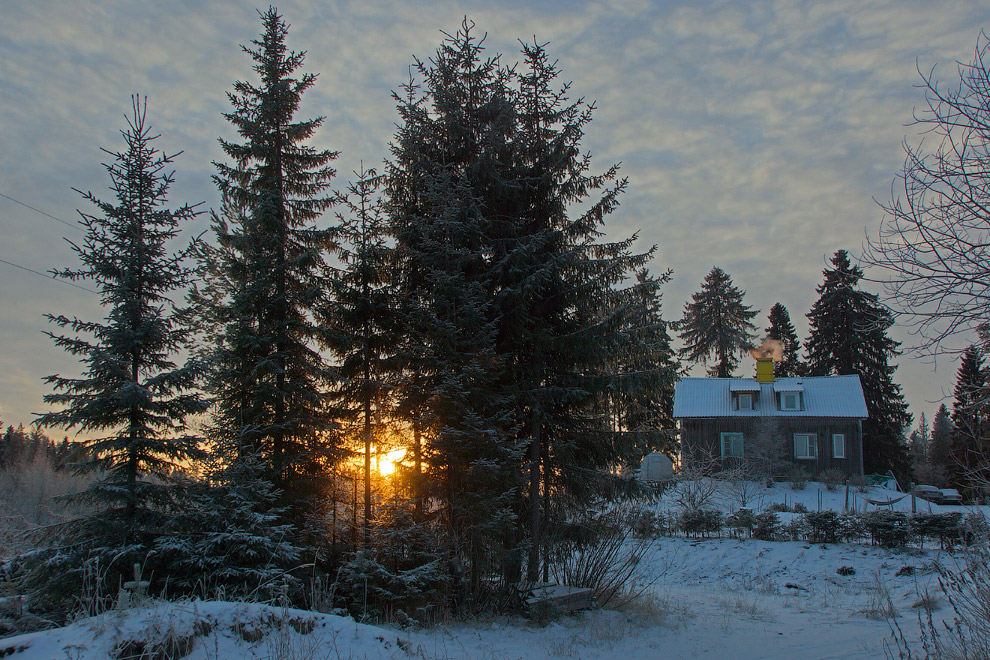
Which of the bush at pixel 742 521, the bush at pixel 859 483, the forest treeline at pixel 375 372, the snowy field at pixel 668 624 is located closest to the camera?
the snowy field at pixel 668 624

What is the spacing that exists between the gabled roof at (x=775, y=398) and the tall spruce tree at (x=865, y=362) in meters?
3.83

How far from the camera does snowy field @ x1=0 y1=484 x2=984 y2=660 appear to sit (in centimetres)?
496

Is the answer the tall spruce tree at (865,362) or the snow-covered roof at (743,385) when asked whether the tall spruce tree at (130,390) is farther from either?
the tall spruce tree at (865,362)

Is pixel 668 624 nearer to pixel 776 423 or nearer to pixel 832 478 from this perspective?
pixel 832 478

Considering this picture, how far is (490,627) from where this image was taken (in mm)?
10047

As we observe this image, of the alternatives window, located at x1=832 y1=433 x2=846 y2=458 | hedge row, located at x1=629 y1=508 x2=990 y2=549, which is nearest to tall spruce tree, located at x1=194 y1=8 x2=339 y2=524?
hedge row, located at x1=629 y1=508 x2=990 y2=549

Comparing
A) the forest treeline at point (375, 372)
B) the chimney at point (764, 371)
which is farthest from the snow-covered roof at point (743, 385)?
the forest treeline at point (375, 372)

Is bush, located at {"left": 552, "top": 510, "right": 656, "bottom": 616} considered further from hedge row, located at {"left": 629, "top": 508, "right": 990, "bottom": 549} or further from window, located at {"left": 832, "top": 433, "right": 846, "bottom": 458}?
window, located at {"left": 832, "top": 433, "right": 846, "bottom": 458}

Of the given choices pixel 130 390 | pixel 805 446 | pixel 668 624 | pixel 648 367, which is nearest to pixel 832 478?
pixel 805 446

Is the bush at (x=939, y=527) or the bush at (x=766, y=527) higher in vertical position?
the bush at (x=939, y=527)

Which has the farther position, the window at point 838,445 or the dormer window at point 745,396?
the dormer window at point 745,396

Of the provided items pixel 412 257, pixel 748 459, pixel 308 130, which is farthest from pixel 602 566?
pixel 748 459

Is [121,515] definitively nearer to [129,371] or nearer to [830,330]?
[129,371]

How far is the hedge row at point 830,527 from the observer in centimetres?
1795
